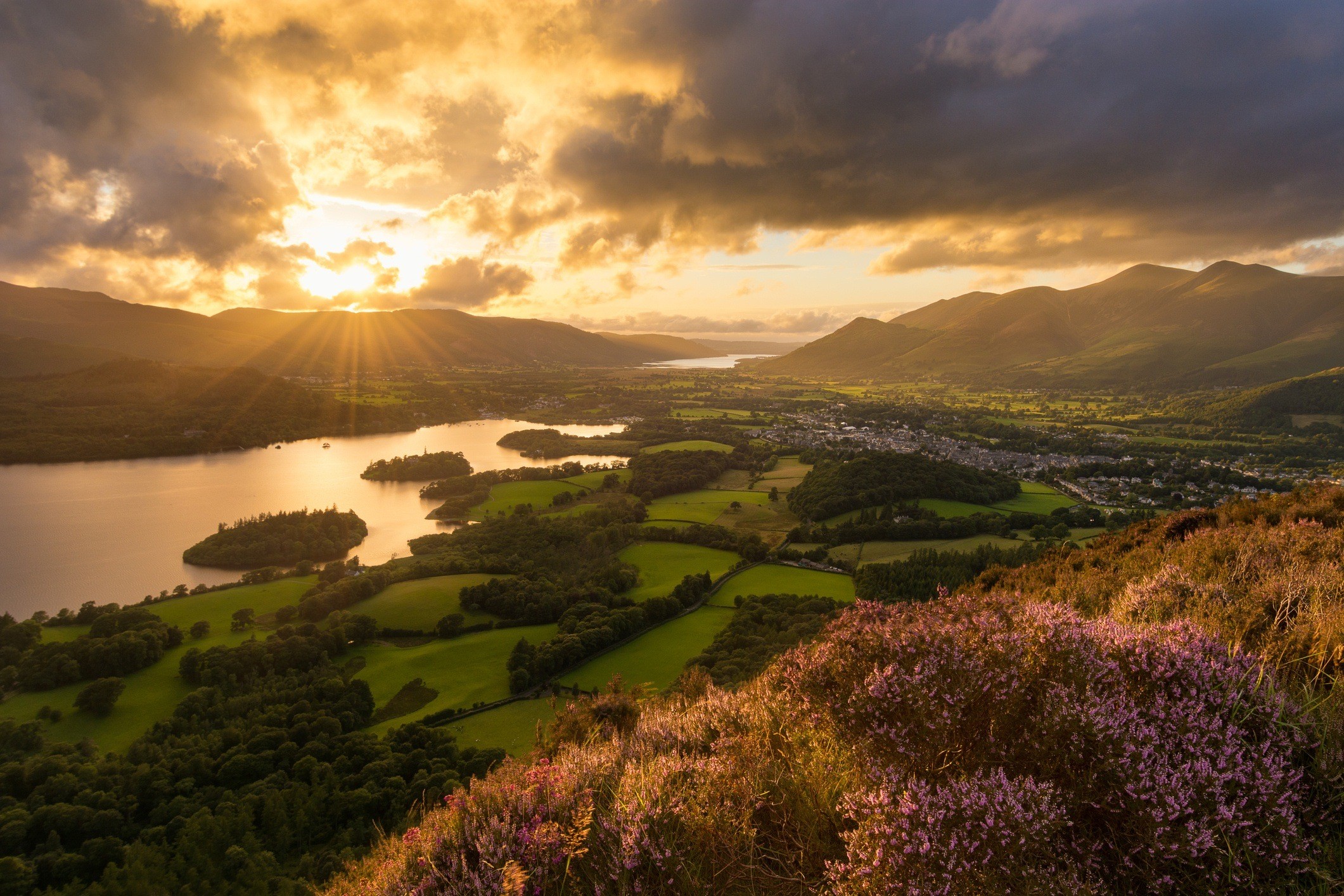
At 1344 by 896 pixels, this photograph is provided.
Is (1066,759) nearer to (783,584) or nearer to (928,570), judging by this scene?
(928,570)

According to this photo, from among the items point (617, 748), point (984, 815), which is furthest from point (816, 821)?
point (617, 748)

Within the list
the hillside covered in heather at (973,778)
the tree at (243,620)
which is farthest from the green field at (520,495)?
the hillside covered in heather at (973,778)

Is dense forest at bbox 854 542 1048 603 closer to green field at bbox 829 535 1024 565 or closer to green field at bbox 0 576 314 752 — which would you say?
green field at bbox 829 535 1024 565

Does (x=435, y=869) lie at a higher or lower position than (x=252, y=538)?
higher

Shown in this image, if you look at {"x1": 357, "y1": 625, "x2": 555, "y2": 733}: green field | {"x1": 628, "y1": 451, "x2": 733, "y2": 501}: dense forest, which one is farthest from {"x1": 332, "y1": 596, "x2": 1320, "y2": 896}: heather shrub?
{"x1": 628, "y1": 451, "x2": 733, "y2": 501}: dense forest

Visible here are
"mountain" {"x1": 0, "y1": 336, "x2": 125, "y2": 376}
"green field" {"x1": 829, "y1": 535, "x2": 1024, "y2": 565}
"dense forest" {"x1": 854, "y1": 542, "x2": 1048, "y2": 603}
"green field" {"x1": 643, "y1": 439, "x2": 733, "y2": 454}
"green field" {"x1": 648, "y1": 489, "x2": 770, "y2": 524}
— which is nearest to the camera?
"dense forest" {"x1": 854, "y1": 542, "x2": 1048, "y2": 603}

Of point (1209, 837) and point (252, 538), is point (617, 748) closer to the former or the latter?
point (1209, 837)

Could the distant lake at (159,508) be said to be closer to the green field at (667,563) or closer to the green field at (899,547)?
the green field at (667,563)
